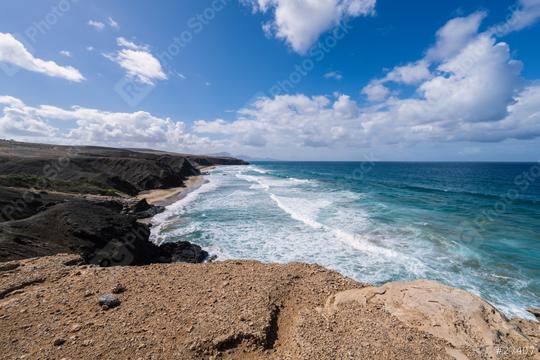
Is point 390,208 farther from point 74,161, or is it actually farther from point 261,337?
point 74,161

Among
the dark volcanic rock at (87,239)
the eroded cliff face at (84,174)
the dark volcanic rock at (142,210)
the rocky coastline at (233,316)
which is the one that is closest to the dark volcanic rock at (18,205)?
the dark volcanic rock at (87,239)

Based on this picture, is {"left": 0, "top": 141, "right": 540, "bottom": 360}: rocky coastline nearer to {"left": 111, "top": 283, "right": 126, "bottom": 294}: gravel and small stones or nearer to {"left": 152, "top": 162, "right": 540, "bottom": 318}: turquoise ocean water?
{"left": 111, "top": 283, "right": 126, "bottom": 294}: gravel and small stones

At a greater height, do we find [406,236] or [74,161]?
[74,161]

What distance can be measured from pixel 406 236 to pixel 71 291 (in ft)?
63.9

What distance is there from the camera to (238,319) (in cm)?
541

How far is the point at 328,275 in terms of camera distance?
782 centimetres

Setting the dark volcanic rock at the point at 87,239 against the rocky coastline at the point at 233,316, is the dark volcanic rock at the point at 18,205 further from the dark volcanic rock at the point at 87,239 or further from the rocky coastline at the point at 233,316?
the rocky coastline at the point at 233,316

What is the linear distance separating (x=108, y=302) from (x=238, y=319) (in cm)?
313

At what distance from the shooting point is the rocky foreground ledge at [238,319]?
15.1 ft

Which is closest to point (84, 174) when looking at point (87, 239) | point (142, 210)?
point (142, 210)

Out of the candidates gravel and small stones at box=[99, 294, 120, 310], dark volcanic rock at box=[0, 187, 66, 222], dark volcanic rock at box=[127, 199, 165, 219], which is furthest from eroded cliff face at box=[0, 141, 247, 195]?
gravel and small stones at box=[99, 294, 120, 310]

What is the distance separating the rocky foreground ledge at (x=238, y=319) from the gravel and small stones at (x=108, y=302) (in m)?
0.03

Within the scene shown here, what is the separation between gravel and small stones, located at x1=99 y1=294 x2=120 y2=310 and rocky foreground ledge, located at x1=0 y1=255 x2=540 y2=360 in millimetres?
34

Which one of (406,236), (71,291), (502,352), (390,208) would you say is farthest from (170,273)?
(390,208)
